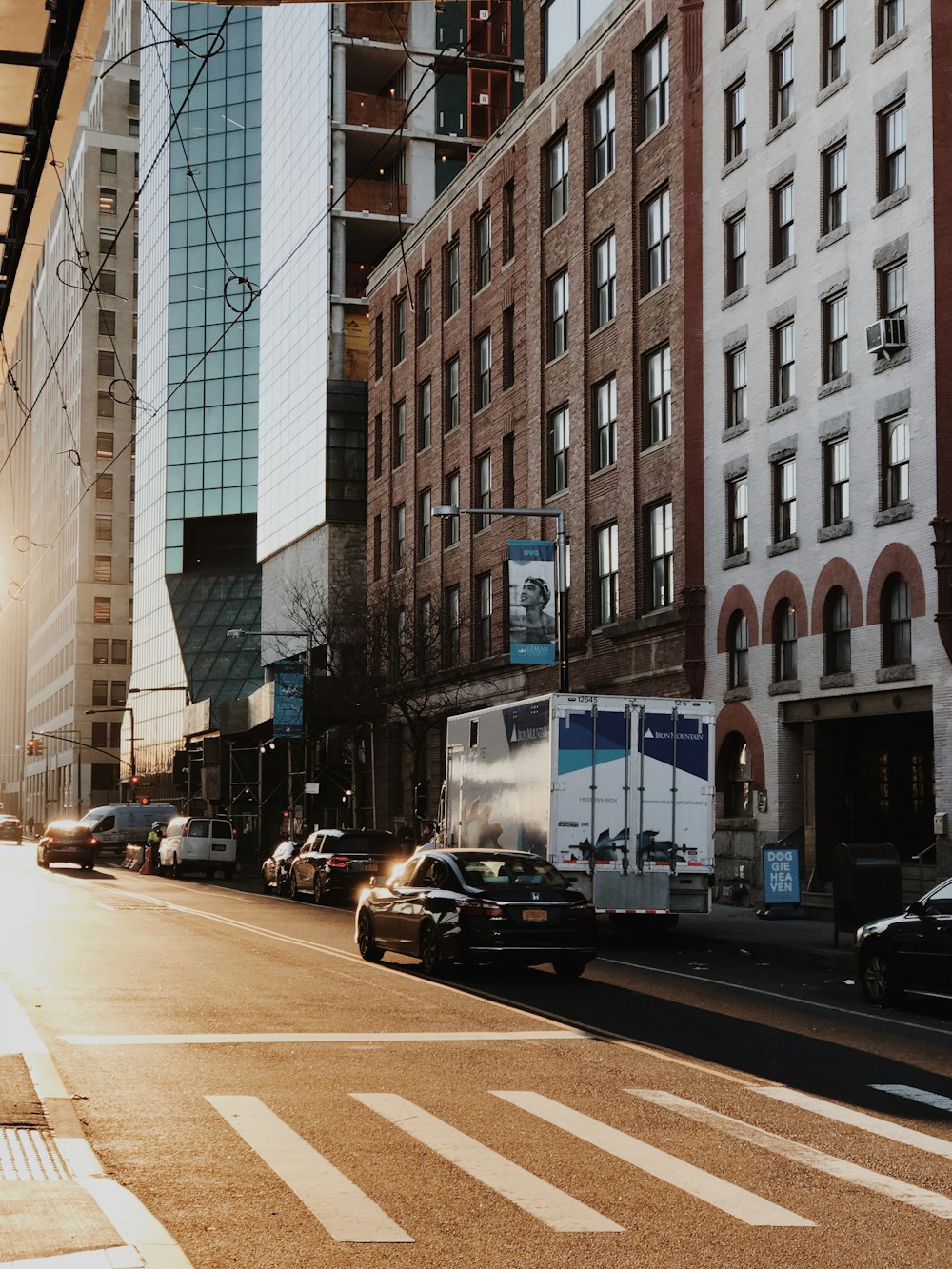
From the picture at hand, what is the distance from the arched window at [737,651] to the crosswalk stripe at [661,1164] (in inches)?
966

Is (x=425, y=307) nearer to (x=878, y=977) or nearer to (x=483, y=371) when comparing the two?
(x=483, y=371)

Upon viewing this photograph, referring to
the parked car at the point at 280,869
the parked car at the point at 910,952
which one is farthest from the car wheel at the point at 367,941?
the parked car at the point at 280,869

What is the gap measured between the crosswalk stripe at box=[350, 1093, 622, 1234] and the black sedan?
7825mm

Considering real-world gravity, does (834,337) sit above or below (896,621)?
above

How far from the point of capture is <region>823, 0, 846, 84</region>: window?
106 feet

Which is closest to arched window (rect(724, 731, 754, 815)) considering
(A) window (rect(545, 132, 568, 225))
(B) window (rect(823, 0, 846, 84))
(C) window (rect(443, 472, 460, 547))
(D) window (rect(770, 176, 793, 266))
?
(D) window (rect(770, 176, 793, 266))

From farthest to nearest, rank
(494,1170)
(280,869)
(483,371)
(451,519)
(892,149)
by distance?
→ (451,519)
(483,371)
(280,869)
(892,149)
(494,1170)

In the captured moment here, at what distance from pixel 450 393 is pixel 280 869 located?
739 inches

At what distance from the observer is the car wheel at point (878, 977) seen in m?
16.9

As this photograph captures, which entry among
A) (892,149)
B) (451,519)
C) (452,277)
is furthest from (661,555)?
(452,277)

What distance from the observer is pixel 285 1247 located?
695 centimetres

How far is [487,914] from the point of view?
1881 centimetres

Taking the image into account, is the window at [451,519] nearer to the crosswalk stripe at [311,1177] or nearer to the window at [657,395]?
the window at [657,395]

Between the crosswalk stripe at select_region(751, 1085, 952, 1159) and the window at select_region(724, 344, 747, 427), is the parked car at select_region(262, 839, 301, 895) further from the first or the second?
the crosswalk stripe at select_region(751, 1085, 952, 1159)
